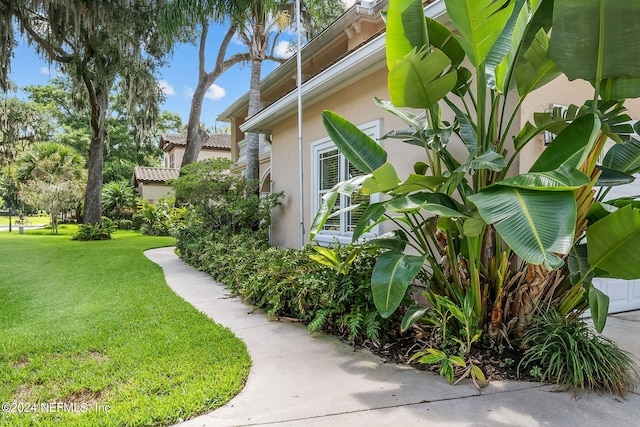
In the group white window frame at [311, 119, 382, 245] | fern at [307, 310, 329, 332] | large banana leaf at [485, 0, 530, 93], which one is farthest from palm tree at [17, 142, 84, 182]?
large banana leaf at [485, 0, 530, 93]

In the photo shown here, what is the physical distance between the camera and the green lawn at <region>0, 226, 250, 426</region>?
301cm

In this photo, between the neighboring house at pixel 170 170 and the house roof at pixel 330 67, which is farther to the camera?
the neighboring house at pixel 170 170

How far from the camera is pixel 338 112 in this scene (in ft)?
24.4

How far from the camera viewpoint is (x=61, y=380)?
3525mm

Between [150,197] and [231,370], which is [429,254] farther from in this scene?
[150,197]

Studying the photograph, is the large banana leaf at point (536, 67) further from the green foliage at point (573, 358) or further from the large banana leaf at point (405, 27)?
the green foliage at point (573, 358)

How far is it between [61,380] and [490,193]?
4.00 m

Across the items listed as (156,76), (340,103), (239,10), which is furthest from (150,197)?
(340,103)

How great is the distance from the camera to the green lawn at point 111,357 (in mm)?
3010

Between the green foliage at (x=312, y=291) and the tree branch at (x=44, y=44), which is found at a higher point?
the tree branch at (x=44, y=44)

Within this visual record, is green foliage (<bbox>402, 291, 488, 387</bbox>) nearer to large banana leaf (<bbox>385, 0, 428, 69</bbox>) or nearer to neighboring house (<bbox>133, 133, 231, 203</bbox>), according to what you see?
large banana leaf (<bbox>385, 0, 428, 69</bbox>)

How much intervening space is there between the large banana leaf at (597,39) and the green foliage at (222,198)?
777cm

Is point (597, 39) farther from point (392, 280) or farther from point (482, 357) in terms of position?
point (482, 357)

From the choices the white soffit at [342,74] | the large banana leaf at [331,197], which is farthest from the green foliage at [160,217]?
the large banana leaf at [331,197]
